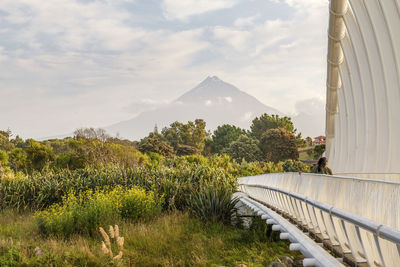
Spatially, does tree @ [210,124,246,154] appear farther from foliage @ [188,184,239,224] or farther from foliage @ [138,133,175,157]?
foliage @ [188,184,239,224]

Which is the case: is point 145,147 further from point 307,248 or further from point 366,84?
point 307,248

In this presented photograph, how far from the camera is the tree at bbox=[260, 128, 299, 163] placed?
67188 millimetres

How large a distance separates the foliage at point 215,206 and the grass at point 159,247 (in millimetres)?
479

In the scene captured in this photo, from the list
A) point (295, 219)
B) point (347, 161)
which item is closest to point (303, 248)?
point (295, 219)

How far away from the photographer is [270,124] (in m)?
92.6

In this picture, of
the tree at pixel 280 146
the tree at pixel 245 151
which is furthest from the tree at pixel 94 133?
the tree at pixel 280 146

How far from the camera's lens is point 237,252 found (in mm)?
9680

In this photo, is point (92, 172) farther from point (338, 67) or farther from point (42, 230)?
point (338, 67)

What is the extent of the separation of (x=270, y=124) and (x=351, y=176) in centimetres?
7344

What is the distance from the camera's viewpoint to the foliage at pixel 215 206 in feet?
44.2

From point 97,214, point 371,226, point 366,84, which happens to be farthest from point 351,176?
point 371,226

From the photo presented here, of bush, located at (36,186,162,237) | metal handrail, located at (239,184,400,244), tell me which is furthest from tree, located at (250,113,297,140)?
A: metal handrail, located at (239,184,400,244)

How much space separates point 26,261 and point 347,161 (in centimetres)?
2174

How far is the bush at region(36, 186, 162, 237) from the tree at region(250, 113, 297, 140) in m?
79.5
